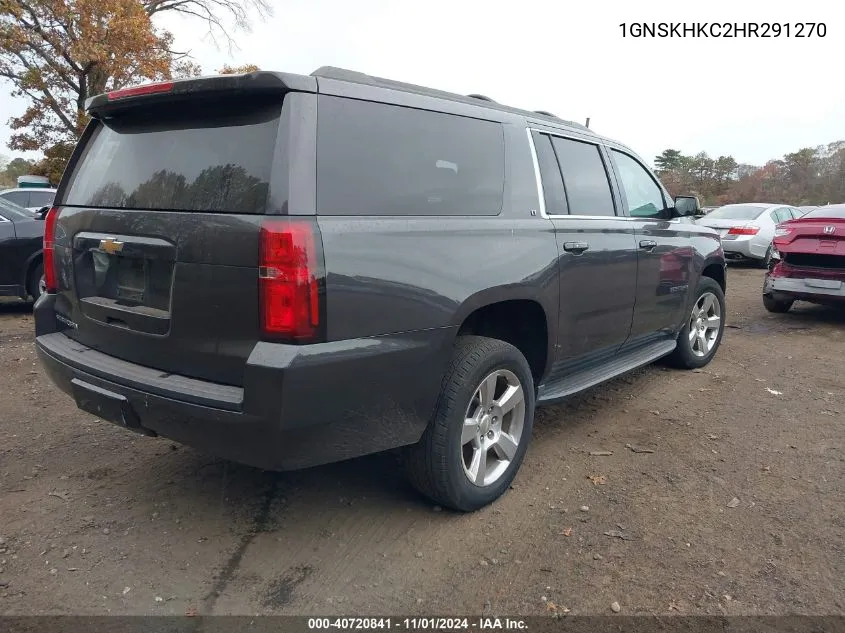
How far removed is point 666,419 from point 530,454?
3.96ft

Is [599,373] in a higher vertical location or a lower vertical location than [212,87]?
lower

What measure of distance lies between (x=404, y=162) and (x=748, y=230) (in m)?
12.8

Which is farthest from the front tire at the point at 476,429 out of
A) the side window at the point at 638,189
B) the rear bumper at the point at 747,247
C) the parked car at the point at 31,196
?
the rear bumper at the point at 747,247

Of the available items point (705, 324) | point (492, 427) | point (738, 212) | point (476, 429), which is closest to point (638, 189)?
point (705, 324)

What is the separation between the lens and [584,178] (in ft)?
13.1

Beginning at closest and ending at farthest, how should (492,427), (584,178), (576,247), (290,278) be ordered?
1. (290,278)
2. (492,427)
3. (576,247)
4. (584,178)

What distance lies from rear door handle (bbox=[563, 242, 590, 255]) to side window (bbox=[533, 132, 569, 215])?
0.19 meters

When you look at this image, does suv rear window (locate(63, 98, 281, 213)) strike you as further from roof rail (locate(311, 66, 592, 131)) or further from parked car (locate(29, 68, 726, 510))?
roof rail (locate(311, 66, 592, 131))

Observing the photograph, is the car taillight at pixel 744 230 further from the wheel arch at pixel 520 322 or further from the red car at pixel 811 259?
the wheel arch at pixel 520 322

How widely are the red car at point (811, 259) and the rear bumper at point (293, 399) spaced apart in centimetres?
615

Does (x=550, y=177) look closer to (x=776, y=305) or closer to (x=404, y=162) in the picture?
(x=404, y=162)

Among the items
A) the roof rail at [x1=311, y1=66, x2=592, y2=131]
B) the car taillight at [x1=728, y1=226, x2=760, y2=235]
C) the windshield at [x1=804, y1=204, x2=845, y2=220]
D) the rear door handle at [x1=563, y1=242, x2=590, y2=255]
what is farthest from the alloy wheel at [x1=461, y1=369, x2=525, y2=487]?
the car taillight at [x1=728, y1=226, x2=760, y2=235]

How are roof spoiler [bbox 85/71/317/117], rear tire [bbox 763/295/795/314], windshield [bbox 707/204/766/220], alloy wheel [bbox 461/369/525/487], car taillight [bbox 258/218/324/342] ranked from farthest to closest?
windshield [bbox 707/204/766/220] → rear tire [bbox 763/295/795/314] → alloy wheel [bbox 461/369/525/487] → roof spoiler [bbox 85/71/317/117] → car taillight [bbox 258/218/324/342]

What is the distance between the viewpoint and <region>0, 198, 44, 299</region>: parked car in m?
7.35
